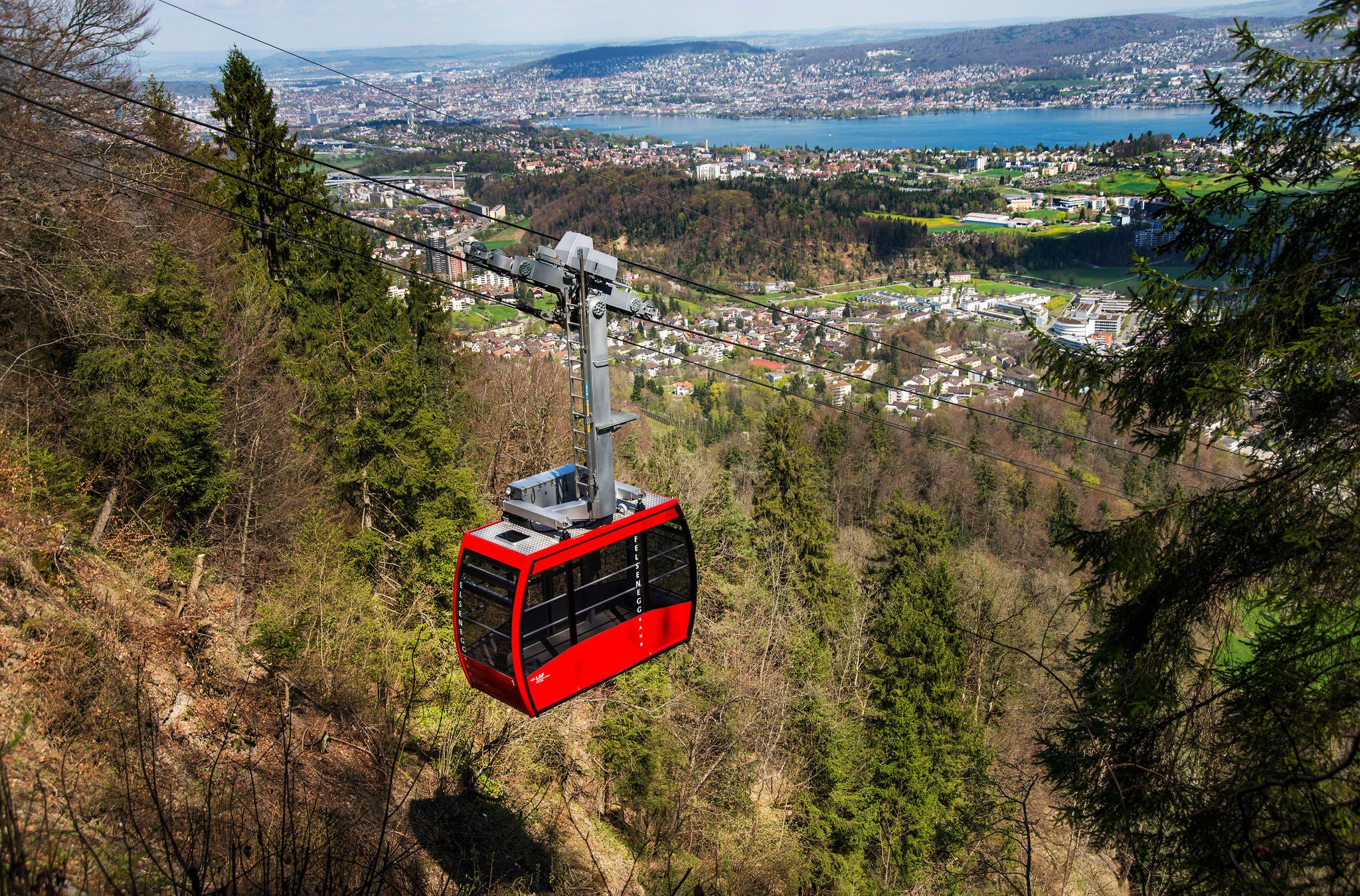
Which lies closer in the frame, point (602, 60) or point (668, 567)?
point (668, 567)

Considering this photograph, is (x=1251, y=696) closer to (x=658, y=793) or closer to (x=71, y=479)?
(x=658, y=793)

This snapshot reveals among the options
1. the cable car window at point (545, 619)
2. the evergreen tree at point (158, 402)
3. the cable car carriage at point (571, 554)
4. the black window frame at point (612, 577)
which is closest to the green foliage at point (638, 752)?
the black window frame at point (612, 577)

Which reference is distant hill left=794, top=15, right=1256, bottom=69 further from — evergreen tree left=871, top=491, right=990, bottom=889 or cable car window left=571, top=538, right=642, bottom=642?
cable car window left=571, top=538, right=642, bottom=642

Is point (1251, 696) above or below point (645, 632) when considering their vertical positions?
above

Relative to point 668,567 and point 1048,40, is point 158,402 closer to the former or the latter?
point 668,567

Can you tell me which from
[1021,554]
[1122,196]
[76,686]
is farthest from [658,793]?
[1122,196]

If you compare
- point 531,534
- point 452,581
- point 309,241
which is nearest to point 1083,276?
point 309,241
